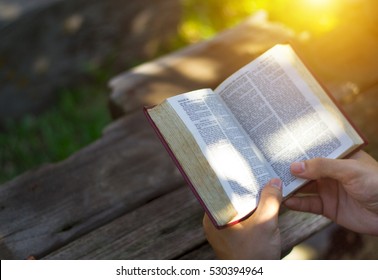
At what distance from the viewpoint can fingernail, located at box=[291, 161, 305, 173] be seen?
5.00 feet

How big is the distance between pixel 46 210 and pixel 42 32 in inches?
58.5

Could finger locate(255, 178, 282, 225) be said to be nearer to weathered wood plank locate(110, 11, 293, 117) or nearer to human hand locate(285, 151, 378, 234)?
human hand locate(285, 151, 378, 234)

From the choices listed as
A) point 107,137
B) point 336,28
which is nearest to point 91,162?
point 107,137

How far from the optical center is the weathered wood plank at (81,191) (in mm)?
1723

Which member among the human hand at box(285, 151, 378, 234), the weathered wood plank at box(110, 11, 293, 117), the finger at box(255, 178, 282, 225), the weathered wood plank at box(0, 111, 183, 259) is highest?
the weathered wood plank at box(110, 11, 293, 117)

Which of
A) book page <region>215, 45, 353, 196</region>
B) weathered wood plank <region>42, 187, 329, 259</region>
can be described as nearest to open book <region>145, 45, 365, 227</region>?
book page <region>215, 45, 353, 196</region>

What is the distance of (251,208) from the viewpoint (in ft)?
4.74

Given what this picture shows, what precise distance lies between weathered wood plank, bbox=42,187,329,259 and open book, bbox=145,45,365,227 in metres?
0.27

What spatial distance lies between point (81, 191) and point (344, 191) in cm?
87

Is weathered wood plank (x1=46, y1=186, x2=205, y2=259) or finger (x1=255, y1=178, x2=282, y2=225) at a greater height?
weathered wood plank (x1=46, y1=186, x2=205, y2=259)

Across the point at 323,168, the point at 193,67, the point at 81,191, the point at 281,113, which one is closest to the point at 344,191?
the point at 323,168

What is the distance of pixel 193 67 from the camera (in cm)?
241

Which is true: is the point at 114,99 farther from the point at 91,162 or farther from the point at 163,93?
the point at 91,162
